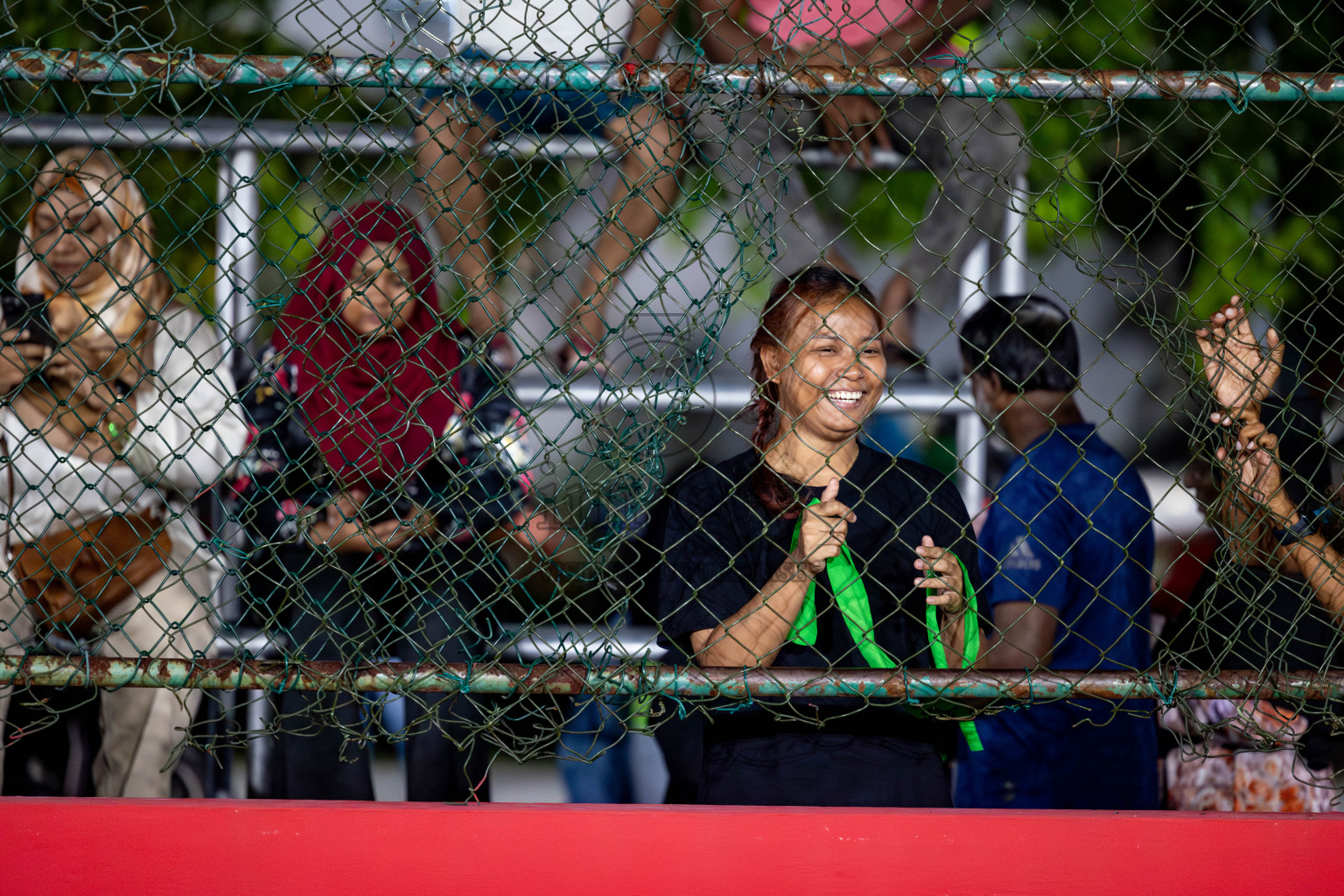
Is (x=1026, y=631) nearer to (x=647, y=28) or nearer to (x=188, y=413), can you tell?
(x=647, y=28)

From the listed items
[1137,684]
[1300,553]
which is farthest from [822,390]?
[1300,553]

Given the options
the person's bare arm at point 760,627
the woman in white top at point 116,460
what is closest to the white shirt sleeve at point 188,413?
the woman in white top at point 116,460

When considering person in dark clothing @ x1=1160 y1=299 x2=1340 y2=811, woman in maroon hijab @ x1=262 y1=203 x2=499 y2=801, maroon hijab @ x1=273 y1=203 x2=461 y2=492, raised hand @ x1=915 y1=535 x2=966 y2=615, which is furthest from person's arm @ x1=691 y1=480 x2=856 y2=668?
maroon hijab @ x1=273 y1=203 x2=461 y2=492

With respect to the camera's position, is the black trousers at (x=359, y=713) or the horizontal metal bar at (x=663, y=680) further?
the black trousers at (x=359, y=713)

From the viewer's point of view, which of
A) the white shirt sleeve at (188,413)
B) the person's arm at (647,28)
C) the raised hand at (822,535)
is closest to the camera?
the raised hand at (822,535)

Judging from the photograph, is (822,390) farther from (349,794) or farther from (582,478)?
(349,794)

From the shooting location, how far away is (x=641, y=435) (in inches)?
90.1

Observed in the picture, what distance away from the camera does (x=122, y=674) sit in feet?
5.98

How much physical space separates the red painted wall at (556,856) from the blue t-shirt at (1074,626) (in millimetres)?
572

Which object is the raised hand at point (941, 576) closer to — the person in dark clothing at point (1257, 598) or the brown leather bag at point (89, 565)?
the person in dark clothing at point (1257, 598)

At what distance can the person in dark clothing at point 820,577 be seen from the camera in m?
1.83

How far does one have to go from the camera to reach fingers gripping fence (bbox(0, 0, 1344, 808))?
182 centimetres

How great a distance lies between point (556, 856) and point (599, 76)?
131 cm

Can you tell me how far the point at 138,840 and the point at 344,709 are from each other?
3.26 ft
